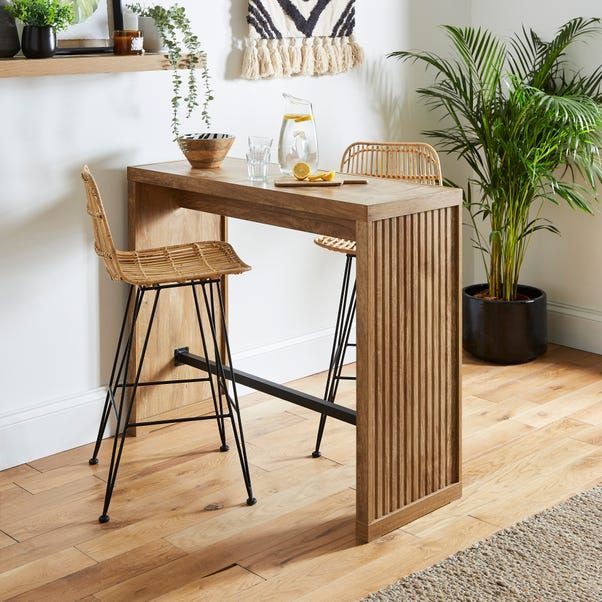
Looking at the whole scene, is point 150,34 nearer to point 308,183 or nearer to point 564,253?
point 308,183

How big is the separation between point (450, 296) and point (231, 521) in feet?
2.86

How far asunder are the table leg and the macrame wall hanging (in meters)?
1.22

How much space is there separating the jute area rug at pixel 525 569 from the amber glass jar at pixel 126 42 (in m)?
1.79

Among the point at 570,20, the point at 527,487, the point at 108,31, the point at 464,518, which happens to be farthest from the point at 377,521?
the point at 570,20

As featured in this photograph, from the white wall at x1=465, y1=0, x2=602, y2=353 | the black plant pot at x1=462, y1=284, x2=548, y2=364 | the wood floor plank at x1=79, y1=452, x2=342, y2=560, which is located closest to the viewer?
the wood floor plank at x1=79, y1=452, x2=342, y2=560

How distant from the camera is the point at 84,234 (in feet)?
10.6

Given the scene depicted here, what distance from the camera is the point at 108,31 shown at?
3152 millimetres

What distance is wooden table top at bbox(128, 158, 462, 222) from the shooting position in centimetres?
253

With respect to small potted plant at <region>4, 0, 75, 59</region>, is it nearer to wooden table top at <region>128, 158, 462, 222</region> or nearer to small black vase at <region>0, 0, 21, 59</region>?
small black vase at <region>0, 0, 21, 59</region>

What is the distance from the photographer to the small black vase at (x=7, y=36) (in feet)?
9.43

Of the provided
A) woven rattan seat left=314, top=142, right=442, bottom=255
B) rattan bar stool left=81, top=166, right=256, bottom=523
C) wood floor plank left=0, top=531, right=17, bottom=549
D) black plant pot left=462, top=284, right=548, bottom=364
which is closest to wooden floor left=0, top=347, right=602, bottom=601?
wood floor plank left=0, top=531, right=17, bottom=549

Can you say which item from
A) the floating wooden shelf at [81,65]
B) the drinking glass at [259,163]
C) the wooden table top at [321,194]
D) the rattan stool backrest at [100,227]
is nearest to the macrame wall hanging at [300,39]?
the floating wooden shelf at [81,65]

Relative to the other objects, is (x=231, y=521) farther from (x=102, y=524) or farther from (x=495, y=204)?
(x=495, y=204)

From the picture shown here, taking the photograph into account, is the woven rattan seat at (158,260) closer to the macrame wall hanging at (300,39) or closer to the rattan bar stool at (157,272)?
the rattan bar stool at (157,272)
